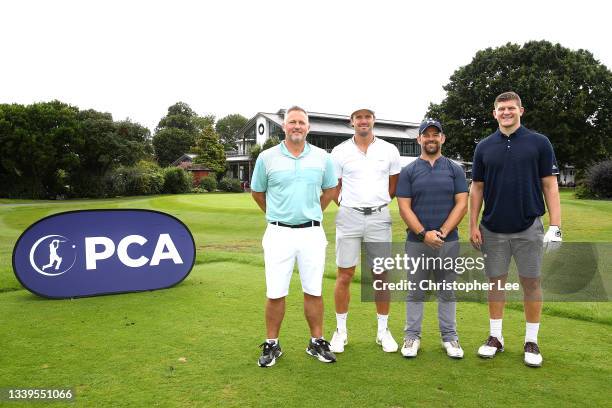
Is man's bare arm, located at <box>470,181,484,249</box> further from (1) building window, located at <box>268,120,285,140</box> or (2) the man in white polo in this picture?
(1) building window, located at <box>268,120,285,140</box>

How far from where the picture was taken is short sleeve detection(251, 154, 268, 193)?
3.78m

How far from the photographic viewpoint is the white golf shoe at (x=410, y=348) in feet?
11.9

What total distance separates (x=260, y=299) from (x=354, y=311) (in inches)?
42.7

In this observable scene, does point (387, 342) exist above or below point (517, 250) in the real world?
below

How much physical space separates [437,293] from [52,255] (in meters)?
4.31

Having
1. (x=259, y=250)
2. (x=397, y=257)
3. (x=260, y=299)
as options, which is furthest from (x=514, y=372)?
(x=259, y=250)

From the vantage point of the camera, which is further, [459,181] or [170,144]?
[170,144]

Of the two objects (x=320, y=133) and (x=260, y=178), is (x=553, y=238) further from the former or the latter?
(x=320, y=133)

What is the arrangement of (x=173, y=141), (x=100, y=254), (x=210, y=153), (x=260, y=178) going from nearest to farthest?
(x=260, y=178) → (x=100, y=254) → (x=210, y=153) → (x=173, y=141)

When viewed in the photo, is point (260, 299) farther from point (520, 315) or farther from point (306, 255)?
point (520, 315)

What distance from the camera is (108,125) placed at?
34.5m

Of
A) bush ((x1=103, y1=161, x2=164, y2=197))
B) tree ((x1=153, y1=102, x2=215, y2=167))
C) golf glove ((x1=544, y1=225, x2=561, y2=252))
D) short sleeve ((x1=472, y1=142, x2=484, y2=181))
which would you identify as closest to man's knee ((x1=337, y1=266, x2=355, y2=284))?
short sleeve ((x1=472, y1=142, x2=484, y2=181))

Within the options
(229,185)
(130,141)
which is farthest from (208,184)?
(130,141)

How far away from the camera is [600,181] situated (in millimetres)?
21078
